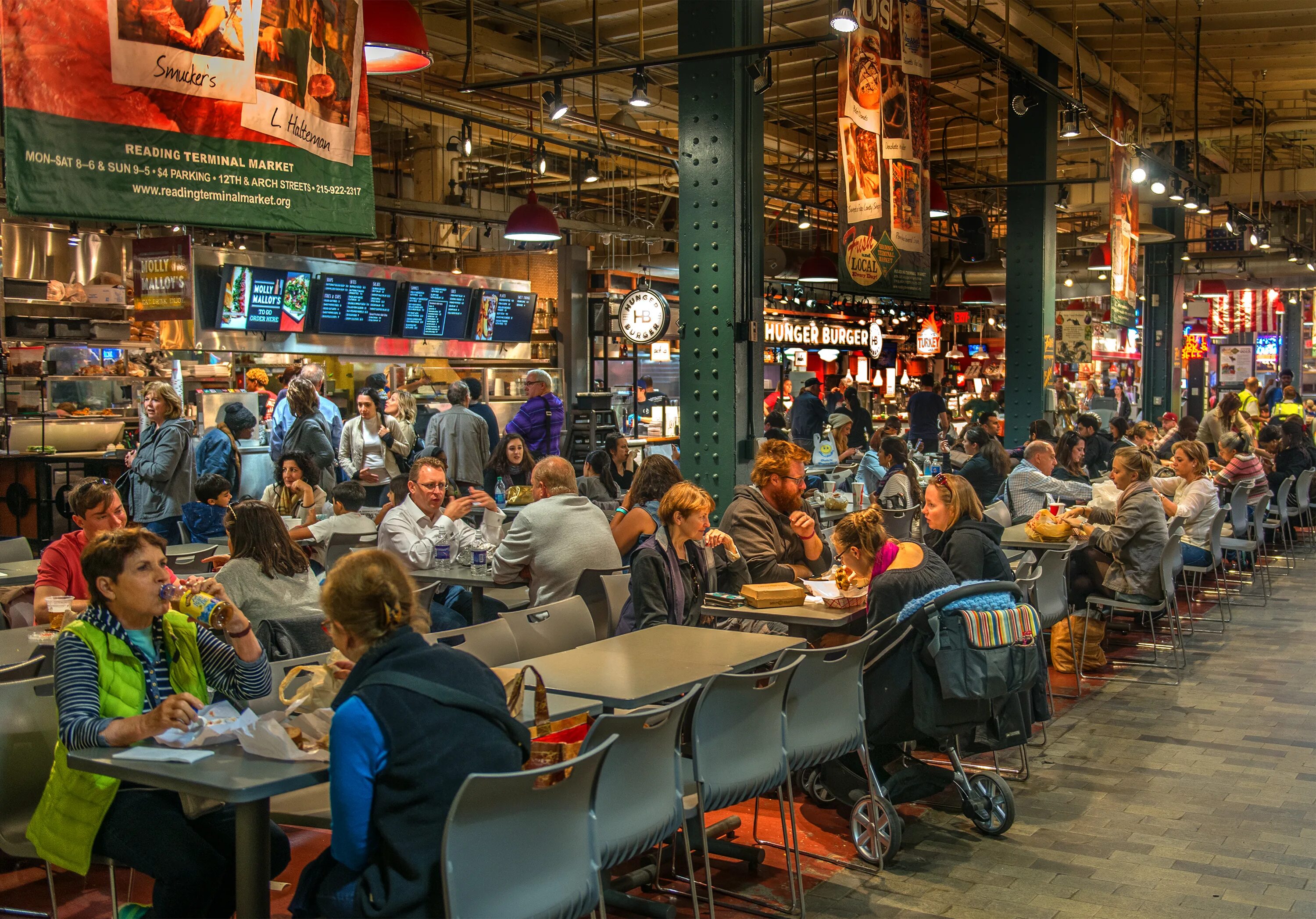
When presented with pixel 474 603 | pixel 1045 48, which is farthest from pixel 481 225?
pixel 474 603

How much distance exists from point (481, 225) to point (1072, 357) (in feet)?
30.6

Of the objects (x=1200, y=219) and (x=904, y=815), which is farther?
(x=1200, y=219)

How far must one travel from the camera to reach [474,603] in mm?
6516

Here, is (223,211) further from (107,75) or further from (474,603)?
(474,603)

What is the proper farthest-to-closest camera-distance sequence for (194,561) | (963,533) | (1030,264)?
(1030,264)
(194,561)
(963,533)

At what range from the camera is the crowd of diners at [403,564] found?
8.90 feet

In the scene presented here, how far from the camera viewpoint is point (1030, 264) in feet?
45.4

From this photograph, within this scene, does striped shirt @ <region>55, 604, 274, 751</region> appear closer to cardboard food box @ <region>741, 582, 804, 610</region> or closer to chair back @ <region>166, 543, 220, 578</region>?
cardboard food box @ <region>741, 582, 804, 610</region>

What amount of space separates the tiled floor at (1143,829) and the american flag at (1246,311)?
82.7 feet

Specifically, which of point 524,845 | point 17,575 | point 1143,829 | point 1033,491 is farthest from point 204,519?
point 1033,491

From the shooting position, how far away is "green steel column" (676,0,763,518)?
830 centimetres

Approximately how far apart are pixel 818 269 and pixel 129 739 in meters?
13.7

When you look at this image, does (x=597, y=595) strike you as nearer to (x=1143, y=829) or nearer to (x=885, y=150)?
(x=1143, y=829)

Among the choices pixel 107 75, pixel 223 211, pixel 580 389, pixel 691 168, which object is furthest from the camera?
pixel 580 389
